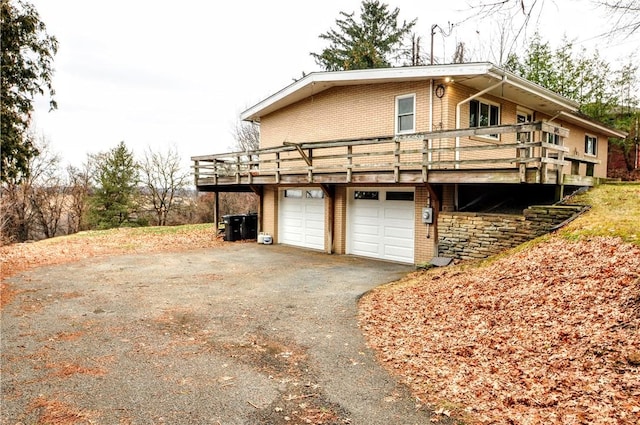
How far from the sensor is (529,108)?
15062 mm

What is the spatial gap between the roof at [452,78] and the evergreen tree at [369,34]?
18041mm

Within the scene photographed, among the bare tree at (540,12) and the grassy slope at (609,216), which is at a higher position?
the bare tree at (540,12)

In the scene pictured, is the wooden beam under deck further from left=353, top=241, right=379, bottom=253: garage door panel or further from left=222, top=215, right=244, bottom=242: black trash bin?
left=222, top=215, right=244, bottom=242: black trash bin

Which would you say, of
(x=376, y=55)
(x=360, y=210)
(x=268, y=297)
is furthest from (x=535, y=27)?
(x=376, y=55)

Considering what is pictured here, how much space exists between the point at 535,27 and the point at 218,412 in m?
5.79

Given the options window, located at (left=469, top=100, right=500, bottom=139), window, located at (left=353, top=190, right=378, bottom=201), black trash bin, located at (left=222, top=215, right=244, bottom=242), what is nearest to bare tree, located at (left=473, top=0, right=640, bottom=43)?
window, located at (left=469, top=100, right=500, bottom=139)

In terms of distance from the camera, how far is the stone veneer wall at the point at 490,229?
8.94m

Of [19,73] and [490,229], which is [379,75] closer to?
[490,229]

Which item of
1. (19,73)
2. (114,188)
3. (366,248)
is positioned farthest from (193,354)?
(114,188)

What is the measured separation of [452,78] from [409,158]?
254cm

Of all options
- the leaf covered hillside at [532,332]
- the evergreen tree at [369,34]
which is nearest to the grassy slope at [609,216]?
the leaf covered hillside at [532,332]

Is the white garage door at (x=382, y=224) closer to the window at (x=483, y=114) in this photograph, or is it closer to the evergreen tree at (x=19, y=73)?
the window at (x=483, y=114)

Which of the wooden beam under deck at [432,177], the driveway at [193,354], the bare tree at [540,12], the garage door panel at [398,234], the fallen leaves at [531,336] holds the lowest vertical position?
the driveway at [193,354]

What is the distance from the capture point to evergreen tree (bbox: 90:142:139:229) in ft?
99.6
